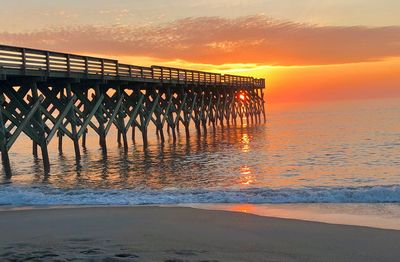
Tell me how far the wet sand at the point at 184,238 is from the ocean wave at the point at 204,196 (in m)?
1.52

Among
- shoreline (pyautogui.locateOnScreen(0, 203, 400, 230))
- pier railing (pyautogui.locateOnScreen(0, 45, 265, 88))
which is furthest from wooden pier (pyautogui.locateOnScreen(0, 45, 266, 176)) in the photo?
shoreline (pyautogui.locateOnScreen(0, 203, 400, 230))

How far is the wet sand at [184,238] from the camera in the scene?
14.7 ft

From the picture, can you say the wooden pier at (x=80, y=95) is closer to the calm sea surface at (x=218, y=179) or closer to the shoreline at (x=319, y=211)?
the calm sea surface at (x=218, y=179)

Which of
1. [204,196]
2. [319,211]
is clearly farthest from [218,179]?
[319,211]

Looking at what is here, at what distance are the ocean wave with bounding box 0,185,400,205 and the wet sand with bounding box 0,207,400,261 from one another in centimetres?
152

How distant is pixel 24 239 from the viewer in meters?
5.36

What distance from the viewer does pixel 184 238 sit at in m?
5.37

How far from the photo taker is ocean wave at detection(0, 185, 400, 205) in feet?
27.4

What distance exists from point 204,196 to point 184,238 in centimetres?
364

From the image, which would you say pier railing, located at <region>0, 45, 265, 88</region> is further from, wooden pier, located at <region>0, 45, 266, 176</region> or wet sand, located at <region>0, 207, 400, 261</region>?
wet sand, located at <region>0, 207, 400, 261</region>

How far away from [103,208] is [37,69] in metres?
8.27

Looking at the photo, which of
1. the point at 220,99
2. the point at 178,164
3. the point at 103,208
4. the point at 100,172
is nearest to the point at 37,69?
the point at 100,172

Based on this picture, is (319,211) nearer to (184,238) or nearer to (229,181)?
(184,238)

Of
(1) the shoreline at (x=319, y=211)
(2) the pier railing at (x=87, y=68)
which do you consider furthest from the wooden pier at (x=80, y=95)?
(1) the shoreline at (x=319, y=211)
